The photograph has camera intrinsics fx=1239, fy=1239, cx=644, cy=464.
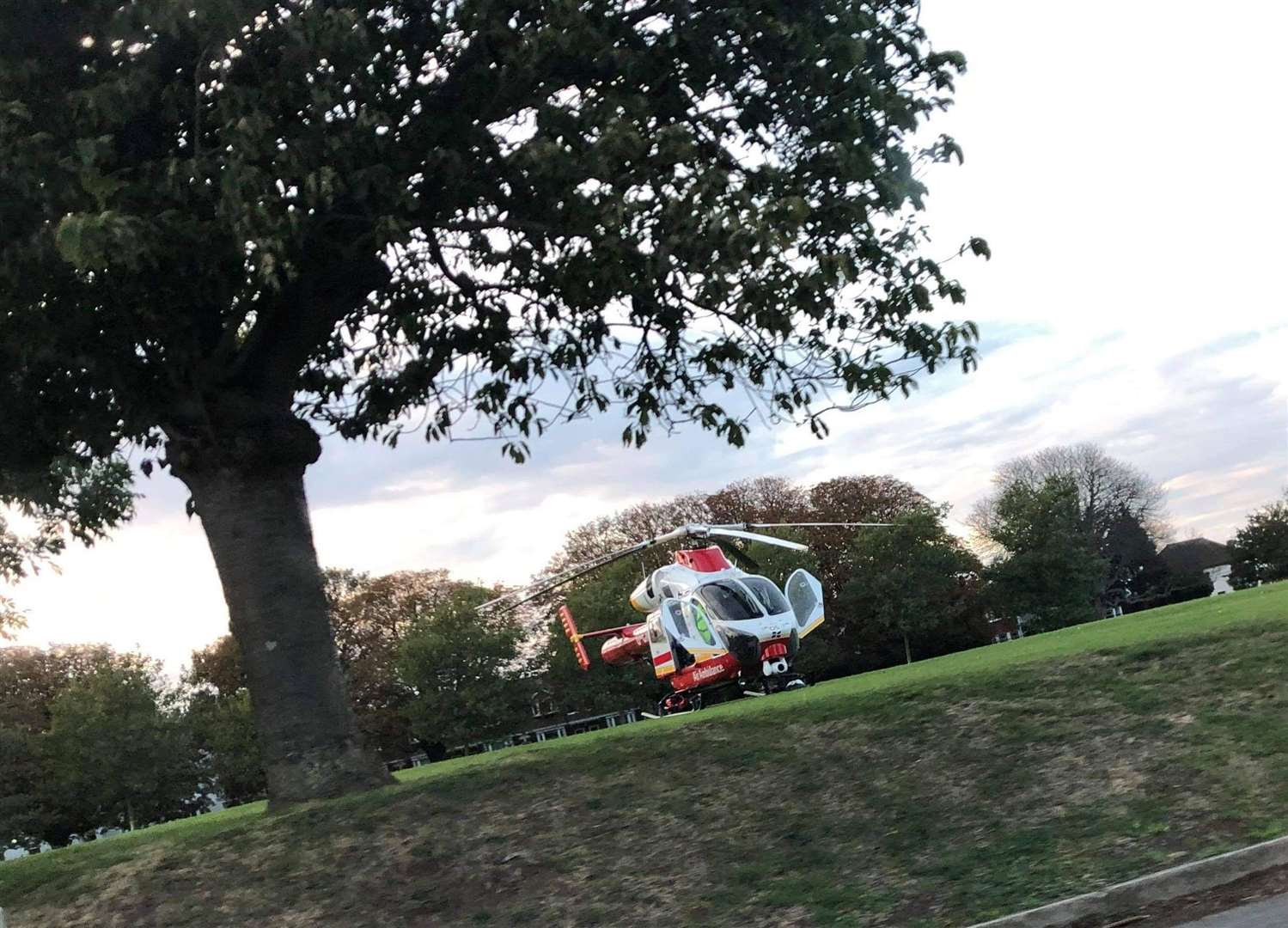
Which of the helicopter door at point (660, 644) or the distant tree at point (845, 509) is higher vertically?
the distant tree at point (845, 509)

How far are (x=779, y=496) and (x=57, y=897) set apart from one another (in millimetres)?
63148

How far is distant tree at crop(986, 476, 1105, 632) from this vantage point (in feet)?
234

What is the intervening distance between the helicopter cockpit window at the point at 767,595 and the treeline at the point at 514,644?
21.5 m

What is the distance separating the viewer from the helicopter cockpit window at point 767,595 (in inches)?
1237

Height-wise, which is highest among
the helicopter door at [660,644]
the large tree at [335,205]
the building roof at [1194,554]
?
the large tree at [335,205]

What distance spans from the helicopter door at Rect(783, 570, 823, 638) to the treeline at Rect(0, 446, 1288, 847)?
1979cm

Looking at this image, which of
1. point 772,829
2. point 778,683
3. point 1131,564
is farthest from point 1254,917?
point 1131,564

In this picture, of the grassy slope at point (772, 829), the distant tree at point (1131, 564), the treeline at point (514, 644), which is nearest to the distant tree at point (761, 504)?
the treeline at point (514, 644)

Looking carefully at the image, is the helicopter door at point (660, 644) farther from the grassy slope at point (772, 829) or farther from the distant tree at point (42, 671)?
the distant tree at point (42, 671)

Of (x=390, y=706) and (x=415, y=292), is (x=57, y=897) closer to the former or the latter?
(x=415, y=292)

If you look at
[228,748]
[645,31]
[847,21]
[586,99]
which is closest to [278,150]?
[586,99]

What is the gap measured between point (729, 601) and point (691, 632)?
1276 mm

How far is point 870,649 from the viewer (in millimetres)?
73438

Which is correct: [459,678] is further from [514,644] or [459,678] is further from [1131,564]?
[1131,564]
